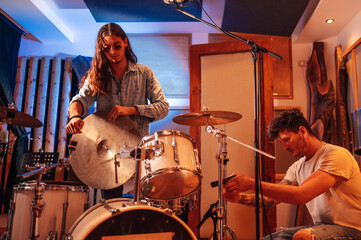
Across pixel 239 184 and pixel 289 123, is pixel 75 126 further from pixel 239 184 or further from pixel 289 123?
pixel 289 123

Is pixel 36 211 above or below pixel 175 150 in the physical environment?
below

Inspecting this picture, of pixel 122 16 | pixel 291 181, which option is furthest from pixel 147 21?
pixel 291 181

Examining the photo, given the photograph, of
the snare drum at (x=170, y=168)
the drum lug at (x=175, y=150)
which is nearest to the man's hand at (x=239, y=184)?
the snare drum at (x=170, y=168)

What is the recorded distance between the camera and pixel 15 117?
281 centimetres

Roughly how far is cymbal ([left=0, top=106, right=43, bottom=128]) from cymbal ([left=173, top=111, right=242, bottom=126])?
134 cm

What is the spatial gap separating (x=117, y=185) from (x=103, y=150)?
0.81 feet

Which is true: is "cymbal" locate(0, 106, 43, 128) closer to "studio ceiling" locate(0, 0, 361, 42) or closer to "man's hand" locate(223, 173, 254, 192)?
"man's hand" locate(223, 173, 254, 192)

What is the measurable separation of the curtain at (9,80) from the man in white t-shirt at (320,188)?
11.8 ft

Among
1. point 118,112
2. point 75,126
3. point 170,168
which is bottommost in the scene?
point 170,168

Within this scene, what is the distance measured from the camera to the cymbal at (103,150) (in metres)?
2.00

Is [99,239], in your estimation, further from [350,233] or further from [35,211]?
[350,233]

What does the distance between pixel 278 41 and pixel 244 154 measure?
2.13 m

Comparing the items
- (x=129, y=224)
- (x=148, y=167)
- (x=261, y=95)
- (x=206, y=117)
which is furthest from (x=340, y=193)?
(x=261, y=95)

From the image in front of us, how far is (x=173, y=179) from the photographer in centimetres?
204
